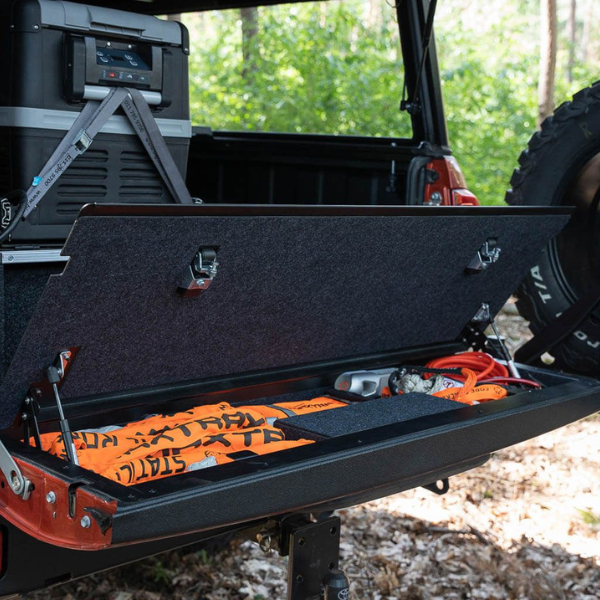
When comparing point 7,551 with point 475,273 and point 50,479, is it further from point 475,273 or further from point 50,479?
point 475,273

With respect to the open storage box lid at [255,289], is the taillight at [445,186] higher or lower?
higher

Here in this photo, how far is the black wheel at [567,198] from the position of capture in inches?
131

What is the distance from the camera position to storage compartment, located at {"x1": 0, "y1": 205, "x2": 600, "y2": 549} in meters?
1.79

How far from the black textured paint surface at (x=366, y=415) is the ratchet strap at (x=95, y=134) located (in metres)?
0.88

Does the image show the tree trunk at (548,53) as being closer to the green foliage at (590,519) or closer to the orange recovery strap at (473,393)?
the green foliage at (590,519)

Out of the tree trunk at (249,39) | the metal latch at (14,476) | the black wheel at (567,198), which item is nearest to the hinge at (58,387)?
the metal latch at (14,476)

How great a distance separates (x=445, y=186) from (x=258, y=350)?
1.11 meters

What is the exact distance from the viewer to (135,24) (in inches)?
98.1

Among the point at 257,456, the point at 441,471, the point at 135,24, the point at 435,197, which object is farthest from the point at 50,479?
the point at 435,197

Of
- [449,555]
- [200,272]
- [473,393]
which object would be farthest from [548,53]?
[200,272]

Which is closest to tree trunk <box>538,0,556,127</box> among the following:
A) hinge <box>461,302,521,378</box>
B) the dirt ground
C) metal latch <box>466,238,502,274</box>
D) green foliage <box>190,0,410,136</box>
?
green foliage <box>190,0,410,136</box>

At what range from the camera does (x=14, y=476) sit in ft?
6.04

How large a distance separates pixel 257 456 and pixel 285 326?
1.86ft

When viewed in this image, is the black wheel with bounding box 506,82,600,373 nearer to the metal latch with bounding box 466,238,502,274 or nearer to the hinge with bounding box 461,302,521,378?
the hinge with bounding box 461,302,521,378
